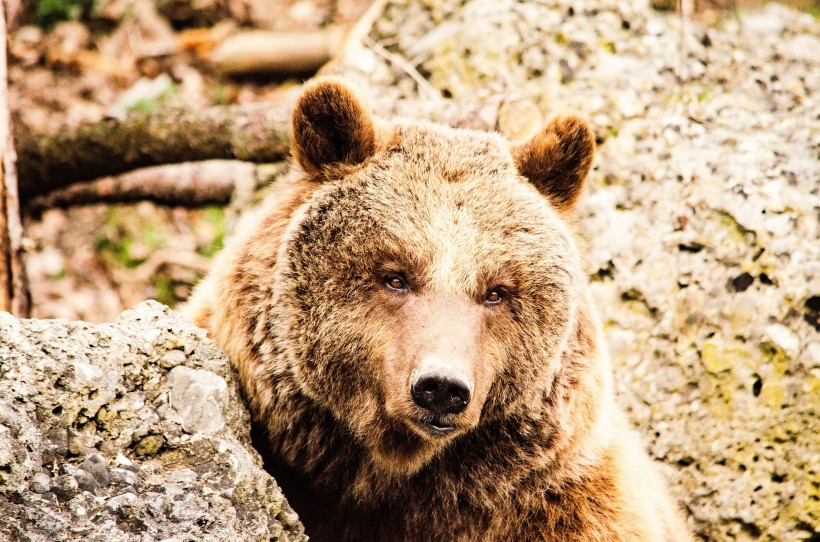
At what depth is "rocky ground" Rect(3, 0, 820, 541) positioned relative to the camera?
4836 millimetres

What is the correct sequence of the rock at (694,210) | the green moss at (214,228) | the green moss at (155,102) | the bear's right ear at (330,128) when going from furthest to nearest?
the green moss at (155,102), the green moss at (214,228), the rock at (694,210), the bear's right ear at (330,128)

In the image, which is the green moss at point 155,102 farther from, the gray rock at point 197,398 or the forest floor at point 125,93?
the gray rock at point 197,398

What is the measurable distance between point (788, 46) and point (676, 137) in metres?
1.76

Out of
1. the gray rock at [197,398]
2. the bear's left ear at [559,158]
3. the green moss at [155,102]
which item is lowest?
the green moss at [155,102]

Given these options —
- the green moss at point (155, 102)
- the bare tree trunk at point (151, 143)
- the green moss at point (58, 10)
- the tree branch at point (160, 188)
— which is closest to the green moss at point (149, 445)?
the bare tree trunk at point (151, 143)

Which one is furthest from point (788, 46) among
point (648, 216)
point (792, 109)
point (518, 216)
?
point (518, 216)

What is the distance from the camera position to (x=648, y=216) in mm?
5602

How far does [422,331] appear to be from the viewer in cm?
340

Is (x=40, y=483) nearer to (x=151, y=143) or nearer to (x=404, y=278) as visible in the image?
(x=404, y=278)

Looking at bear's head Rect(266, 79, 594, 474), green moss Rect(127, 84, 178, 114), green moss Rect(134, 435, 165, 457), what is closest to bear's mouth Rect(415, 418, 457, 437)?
bear's head Rect(266, 79, 594, 474)

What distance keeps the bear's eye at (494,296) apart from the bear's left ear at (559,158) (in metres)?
0.69

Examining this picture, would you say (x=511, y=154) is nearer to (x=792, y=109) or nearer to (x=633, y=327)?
(x=633, y=327)

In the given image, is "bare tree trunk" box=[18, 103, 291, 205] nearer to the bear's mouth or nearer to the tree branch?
the tree branch

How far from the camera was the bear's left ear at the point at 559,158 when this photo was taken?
13.2 ft
